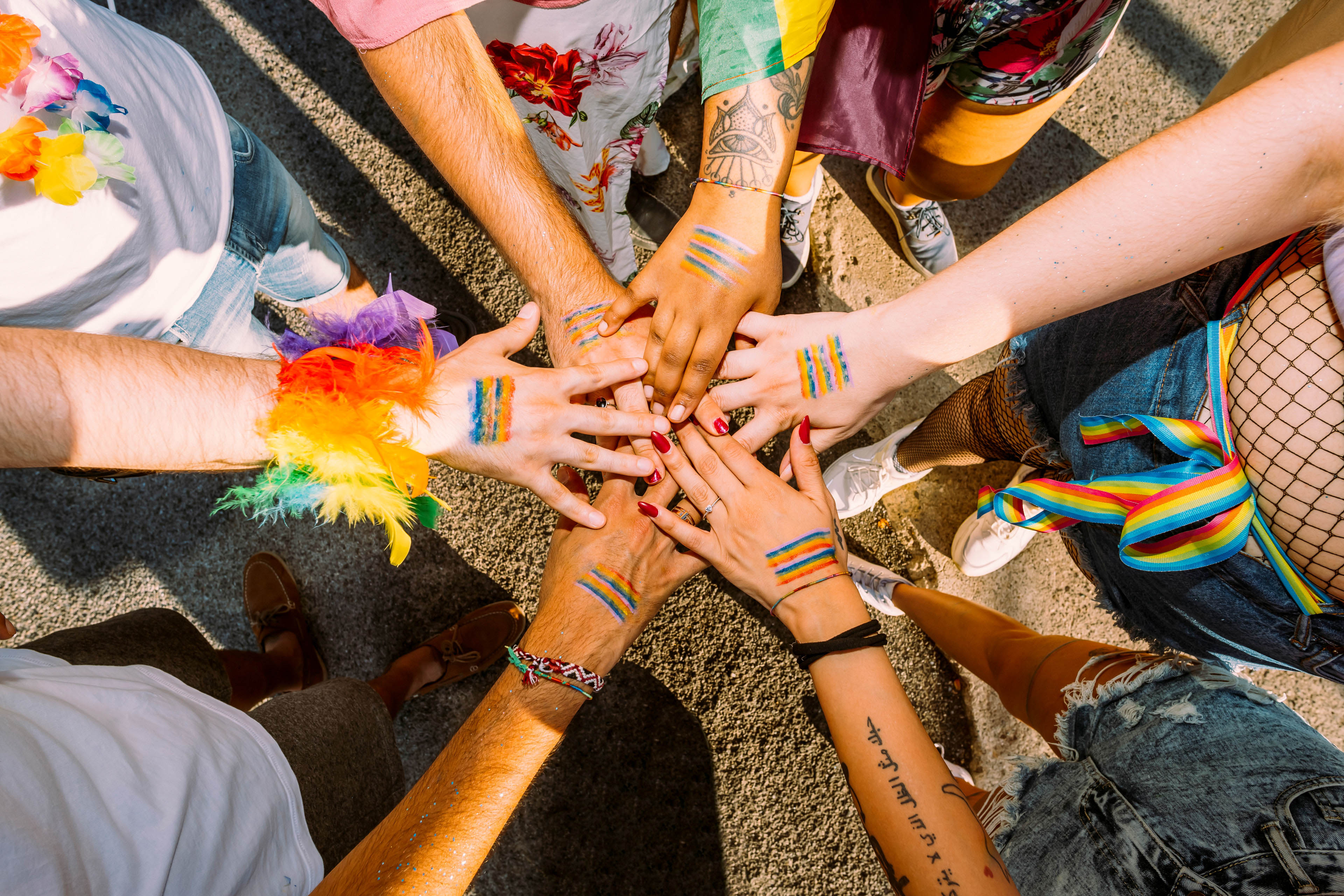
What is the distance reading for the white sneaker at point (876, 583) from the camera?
6.84ft

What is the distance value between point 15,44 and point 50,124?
126 millimetres

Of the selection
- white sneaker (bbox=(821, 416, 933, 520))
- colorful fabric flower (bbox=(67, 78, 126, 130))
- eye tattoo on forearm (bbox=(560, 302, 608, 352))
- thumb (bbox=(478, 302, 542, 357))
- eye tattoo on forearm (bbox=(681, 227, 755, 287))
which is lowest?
white sneaker (bbox=(821, 416, 933, 520))

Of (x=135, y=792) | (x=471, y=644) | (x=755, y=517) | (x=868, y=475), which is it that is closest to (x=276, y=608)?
(x=471, y=644)

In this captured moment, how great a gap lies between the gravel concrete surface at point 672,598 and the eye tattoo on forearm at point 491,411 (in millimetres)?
844

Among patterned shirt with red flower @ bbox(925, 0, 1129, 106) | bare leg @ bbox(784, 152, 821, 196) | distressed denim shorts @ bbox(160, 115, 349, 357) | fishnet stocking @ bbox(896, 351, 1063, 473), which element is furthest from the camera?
bare leg @ bbox(784, 152, 821, 196)

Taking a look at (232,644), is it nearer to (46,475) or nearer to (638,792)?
(46,475)

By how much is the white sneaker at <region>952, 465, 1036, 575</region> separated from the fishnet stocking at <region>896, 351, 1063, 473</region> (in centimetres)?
22

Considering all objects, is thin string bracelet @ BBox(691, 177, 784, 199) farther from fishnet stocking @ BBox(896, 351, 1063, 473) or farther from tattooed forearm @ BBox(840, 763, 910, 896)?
tattooed forearm @ BBox(840, 763, 910, 896)

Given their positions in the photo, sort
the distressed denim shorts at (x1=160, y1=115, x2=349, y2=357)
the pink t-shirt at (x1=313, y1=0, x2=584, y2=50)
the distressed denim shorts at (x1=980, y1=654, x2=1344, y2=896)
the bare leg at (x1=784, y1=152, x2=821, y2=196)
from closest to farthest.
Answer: the distressed denim shorts at (x1=980, y1=654, x2=1344, y2=896) < the pink t-shirt at (x1=313, y1=0, x2=584, y2=50) < the distressed denim shorts at (x1=160, y1=115, x2=349, y2=357) < the bare leg at (x1=784, y1=152, x2=821, y2=196)

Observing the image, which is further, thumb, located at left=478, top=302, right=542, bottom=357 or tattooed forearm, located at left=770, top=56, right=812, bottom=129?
thumb, located at left=478, top=302, right=542, bottom=357

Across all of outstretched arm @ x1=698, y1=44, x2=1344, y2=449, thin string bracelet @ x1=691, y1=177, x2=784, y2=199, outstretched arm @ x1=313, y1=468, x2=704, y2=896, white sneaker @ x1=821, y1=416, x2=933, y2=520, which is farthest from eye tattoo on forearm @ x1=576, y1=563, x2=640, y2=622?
thin string bracelet @ x1=691, y1=177, x2=784, y2=199

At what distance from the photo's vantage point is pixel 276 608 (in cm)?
209

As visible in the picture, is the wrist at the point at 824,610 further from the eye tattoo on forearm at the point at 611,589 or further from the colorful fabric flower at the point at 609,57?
the colorful fabric flower at the point at 609,57

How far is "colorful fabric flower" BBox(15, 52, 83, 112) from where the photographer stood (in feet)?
3.48
